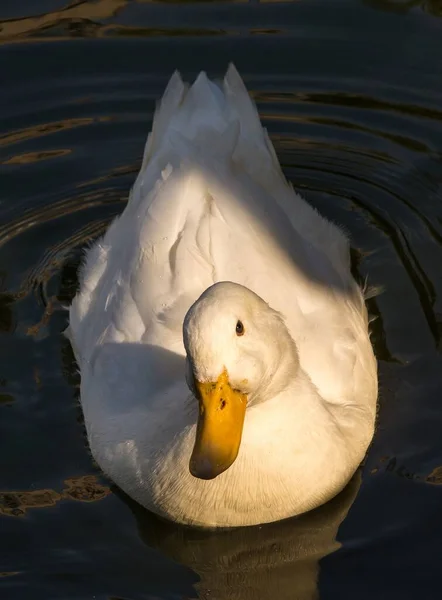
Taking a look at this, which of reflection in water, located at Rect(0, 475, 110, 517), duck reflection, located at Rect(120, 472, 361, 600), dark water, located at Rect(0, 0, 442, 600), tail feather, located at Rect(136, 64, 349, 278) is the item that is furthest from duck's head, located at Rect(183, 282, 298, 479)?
tail feather, located at Rect(136, 64, 349, 278)

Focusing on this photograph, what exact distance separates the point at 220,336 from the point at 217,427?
0.36 metres

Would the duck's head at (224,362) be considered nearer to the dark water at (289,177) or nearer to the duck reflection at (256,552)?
the duck reflection at (256,552)

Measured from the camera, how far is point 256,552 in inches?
225

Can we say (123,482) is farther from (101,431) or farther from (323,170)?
(323,170)

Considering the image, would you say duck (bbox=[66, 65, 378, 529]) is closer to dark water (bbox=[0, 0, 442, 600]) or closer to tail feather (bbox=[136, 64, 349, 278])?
tail feather (bbox=[136, 64, 349, 278])

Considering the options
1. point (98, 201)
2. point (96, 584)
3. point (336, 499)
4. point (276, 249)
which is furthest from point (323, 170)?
point (96, 584)

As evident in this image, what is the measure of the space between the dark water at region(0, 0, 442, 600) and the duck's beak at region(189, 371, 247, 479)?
727mm

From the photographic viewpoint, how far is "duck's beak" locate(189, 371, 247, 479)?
4.97m

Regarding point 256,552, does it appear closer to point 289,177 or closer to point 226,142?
point 226,142

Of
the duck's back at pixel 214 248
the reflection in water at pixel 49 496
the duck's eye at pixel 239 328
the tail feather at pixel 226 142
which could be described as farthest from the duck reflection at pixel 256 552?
the tail feather at pixel 226 142

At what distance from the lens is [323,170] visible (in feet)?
26.8

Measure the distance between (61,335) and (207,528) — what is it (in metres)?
1.70

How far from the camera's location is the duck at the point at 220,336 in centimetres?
507

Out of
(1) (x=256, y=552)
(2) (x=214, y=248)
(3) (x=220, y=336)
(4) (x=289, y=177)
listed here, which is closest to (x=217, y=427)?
(3) (x=220, y=336)
